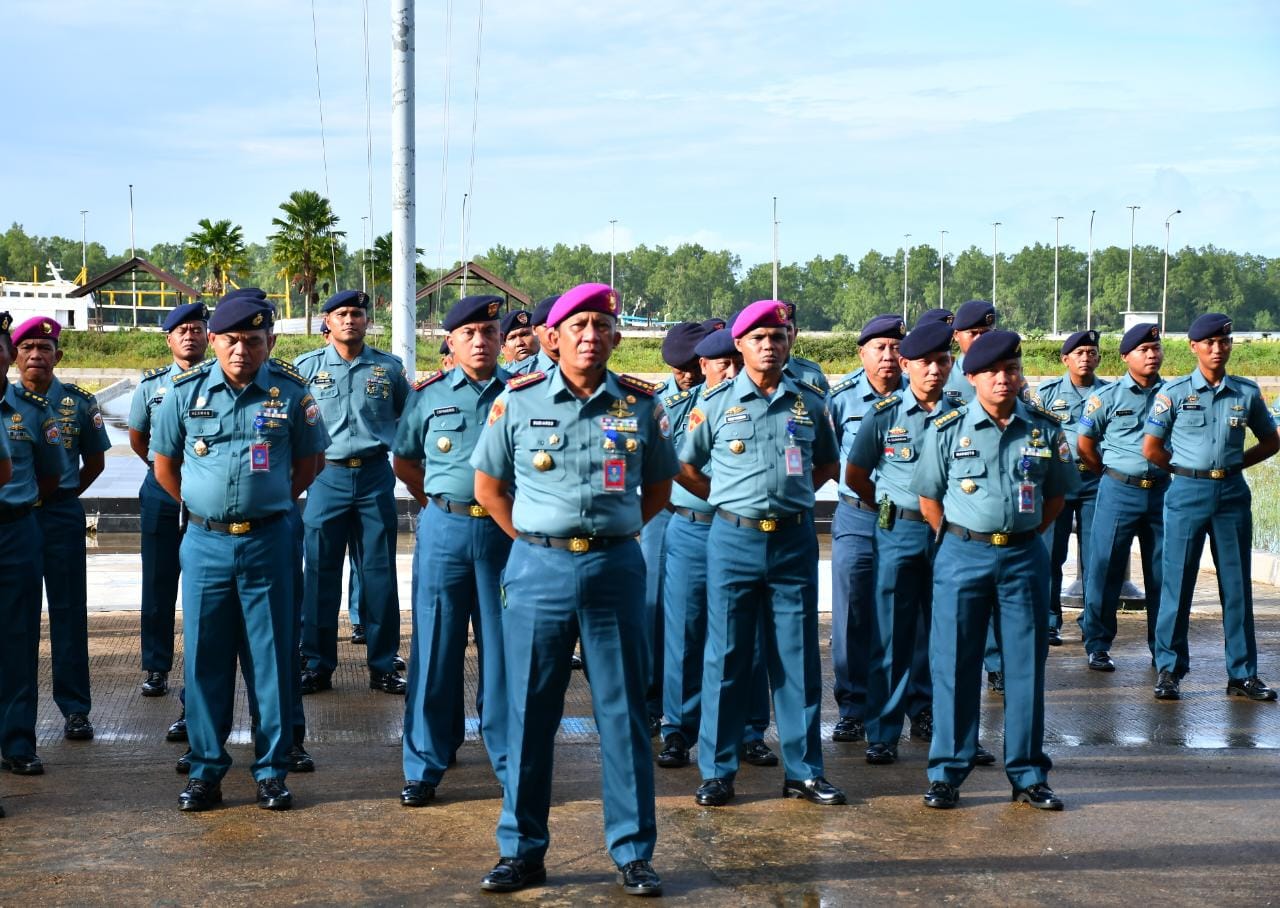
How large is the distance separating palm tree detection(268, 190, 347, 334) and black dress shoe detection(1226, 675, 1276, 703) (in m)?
46.3

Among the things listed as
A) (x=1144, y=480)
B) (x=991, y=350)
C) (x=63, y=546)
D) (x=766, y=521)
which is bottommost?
(x=63, y=546)

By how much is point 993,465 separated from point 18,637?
423 centimetres

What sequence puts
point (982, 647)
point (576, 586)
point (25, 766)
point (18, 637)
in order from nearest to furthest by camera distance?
Answer: point (576, 586) < point (982, 647) < point (25, 766) < point (18, 637)

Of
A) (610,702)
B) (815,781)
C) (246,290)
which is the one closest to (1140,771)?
(815,781)

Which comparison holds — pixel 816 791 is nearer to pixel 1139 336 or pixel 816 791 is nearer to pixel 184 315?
pixel 184 315

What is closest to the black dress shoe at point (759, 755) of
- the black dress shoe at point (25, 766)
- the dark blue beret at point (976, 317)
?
the dark blue beret at point (976, 317)

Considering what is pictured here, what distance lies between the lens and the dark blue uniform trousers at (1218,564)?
813 centimetres

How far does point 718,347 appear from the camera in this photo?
680 centimetres

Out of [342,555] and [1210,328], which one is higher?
[1210,328]

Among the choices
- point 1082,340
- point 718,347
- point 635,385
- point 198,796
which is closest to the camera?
point 635,385

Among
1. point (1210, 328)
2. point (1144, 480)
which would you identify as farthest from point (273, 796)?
point (1210, 328)

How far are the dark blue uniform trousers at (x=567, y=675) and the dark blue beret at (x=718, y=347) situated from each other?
6.28ft

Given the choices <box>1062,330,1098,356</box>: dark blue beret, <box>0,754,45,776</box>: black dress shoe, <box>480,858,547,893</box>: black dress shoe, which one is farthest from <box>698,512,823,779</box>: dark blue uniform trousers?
<box>1062,330,1098,356</box>: dark blue beret

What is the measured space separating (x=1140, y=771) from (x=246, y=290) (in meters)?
4.42
